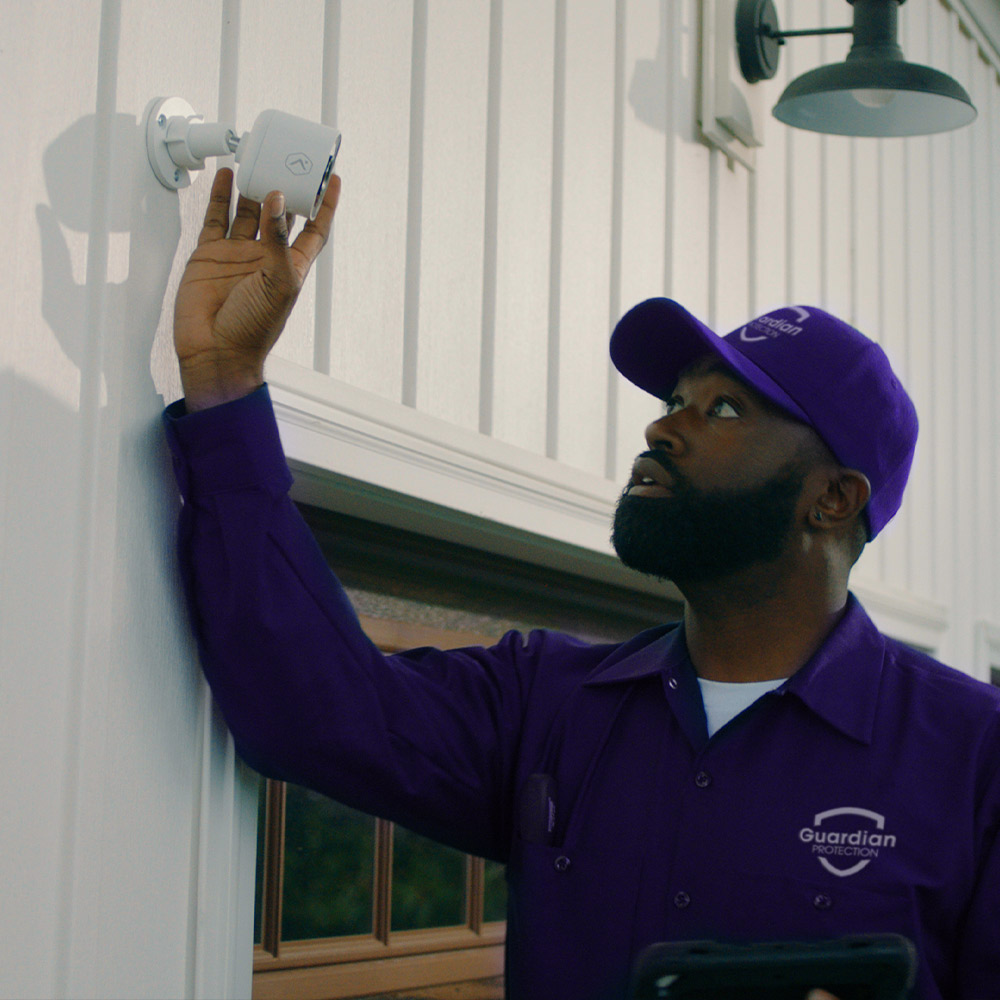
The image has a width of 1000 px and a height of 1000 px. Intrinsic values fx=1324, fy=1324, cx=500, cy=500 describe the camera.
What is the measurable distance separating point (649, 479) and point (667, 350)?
212mm

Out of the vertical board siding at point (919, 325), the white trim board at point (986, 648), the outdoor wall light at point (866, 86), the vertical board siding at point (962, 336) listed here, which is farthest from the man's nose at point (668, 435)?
the white trim board at point (986, 648)

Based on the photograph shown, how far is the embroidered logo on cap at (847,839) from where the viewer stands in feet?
4.48

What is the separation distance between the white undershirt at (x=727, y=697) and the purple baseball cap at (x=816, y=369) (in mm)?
314

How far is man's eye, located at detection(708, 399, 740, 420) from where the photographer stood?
1.66m

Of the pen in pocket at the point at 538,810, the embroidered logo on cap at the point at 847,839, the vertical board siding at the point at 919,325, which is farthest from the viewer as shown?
the vertical board siding at the point at 919,325

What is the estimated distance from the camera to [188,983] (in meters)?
1.26

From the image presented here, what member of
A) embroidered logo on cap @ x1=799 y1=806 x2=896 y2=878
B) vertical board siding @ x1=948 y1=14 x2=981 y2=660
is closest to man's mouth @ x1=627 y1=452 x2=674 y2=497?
embroidered logo on cap @ x1=799 y1=806 x2=896 y2=878

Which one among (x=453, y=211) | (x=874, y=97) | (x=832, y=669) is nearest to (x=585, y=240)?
(x=453, y=211)

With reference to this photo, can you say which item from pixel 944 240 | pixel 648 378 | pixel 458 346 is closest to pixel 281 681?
pixel 458 346

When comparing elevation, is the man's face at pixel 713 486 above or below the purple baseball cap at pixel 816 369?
below

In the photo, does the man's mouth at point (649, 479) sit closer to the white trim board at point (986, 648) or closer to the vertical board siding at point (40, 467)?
the vertical board siding at point (40, 467)

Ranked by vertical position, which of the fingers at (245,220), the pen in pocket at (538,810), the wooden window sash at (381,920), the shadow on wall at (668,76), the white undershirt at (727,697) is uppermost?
the shadow on wall at (668,76)

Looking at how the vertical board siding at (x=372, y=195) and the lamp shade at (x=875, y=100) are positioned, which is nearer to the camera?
the vertical board siding at (x=372, y=195)

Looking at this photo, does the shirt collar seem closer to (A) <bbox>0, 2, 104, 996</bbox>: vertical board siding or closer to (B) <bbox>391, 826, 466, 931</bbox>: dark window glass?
(B) <bbox>391, 826, 466, 931</bbox>: dark window glass
